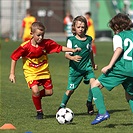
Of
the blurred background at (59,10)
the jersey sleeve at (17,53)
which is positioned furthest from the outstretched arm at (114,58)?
the blurred background at (59,10)

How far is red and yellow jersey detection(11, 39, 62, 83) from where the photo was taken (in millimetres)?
9609

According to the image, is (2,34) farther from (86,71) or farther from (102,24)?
(86,71)

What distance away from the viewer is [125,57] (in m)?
8.50

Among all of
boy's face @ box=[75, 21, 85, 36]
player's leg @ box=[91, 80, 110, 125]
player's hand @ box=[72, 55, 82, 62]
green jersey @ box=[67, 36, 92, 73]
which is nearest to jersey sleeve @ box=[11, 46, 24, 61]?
player's hand @ box=[72, 55, 82, 62]

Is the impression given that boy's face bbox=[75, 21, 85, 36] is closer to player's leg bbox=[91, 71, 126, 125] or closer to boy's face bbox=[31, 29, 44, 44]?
boy's face bbox=[31, 29, 44, 44]

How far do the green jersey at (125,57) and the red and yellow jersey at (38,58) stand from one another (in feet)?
4.58

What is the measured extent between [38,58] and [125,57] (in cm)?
175

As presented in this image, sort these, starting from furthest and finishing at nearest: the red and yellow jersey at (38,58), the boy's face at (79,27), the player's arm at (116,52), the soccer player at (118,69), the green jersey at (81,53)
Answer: the green jersey at (81,53) < the boy's face at (79,27) < the red and yellow jersey at (38,58) < the soccer player at (118,69) < the player's arm at (116,52)

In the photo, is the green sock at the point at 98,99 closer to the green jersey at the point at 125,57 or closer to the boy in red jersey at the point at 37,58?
the green jersey at the point at 125,57

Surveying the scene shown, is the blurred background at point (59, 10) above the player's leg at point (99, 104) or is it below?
below

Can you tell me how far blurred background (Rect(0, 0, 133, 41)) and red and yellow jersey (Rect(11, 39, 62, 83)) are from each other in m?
27.1

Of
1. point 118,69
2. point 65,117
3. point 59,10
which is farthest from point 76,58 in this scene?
point 59,10

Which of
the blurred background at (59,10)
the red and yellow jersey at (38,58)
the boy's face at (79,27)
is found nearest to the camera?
the red and yellow jersey at (38,58)

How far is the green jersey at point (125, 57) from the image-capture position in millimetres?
8461
